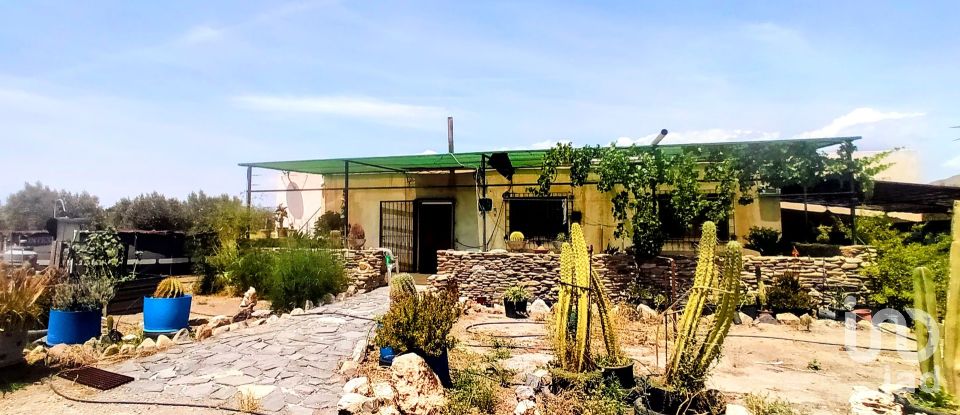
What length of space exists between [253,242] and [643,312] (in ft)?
30.4

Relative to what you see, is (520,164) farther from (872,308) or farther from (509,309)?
(872,308)

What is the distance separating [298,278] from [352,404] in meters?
5.49

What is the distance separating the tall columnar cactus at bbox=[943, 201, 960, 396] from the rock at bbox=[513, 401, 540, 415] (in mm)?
3209

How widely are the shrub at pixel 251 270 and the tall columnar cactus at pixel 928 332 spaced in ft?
34.1

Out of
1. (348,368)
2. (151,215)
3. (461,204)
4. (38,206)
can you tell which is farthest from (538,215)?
(38,206)

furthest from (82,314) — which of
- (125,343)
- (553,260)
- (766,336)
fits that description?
(766,336)

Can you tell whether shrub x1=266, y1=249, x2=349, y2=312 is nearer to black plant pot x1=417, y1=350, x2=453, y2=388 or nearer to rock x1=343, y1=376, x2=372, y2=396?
rock x1=343, y1=376, x2=372, y2=396

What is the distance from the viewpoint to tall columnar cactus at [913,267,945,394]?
12.9ft

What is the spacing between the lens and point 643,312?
9234mm

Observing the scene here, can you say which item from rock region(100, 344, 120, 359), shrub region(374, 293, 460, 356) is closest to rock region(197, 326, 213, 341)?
rock region(100, 344, 120, 359)

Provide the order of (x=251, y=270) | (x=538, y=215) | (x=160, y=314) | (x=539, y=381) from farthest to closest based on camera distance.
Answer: (x=538, y=215) → (x=251, y=270) → (x=160, y=314) → (x=539, y=381)

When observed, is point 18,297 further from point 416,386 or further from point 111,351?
point 416,386

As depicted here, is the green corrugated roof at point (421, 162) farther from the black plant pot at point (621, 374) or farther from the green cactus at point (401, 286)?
the black plant pot at point (621, 374)

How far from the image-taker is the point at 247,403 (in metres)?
4.40
